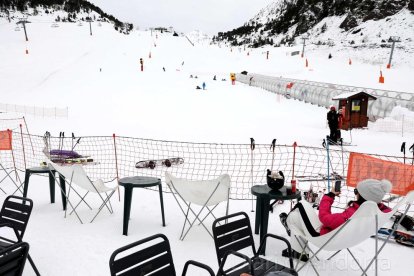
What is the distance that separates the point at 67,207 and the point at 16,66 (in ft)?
117

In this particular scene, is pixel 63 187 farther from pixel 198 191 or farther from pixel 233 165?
pixel 233 165

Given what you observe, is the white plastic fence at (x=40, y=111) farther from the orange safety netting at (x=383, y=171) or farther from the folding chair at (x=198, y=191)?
the orange safety netting at (x=383, y=171)

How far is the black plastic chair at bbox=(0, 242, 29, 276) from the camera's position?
2.67 meters

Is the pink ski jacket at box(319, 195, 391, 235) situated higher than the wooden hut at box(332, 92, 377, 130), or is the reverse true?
the wooden hut at box(332, 92, 377, 130)

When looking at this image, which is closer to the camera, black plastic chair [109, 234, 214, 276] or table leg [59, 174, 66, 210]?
black plastic chair [109, 234, 214, 276]

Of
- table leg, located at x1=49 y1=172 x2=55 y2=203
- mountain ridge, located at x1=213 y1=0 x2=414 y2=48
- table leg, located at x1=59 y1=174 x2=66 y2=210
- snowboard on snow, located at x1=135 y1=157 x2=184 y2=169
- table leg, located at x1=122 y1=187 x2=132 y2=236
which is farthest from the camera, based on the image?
mountain ridge, located at x1=213 y1=0 x2=414 y2=48

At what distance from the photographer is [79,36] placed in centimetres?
5325

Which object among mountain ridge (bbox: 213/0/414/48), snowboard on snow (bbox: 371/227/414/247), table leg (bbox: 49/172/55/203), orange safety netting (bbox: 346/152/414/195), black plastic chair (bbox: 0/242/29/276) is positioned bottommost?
snowboard on snow (bbox: 371/227/414/247)

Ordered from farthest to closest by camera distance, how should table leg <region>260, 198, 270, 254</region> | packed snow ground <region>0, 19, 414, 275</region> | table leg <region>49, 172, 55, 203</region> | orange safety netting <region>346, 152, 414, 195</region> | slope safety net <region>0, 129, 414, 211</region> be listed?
table leg <region>49, 172, 55, 203</region>
slope safety net <region>0, 129, 414, 211</region>
orange safety netting <region>346, 152, 414, 195</region>
packed snow ground <region>0, 19, 414, 275</region>
table leg <region>260, 198, 270, 254</region>

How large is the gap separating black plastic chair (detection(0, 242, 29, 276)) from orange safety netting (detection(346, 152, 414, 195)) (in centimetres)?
497

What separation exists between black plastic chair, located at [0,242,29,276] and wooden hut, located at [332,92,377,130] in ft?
47.7

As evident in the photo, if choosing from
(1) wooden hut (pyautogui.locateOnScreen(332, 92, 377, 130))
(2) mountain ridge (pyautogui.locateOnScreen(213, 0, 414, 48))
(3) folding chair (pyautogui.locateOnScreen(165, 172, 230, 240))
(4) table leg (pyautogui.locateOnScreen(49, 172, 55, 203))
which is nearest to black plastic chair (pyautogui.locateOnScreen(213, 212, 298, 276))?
(3) folding chair (pyautogui.locateOnScreen(165, 172, 230, 240))

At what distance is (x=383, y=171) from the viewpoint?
5574 millimetres

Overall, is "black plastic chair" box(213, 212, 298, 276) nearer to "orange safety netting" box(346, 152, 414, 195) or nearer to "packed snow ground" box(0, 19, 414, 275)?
"packed snow ground" box(0, 19, 414, 275)
